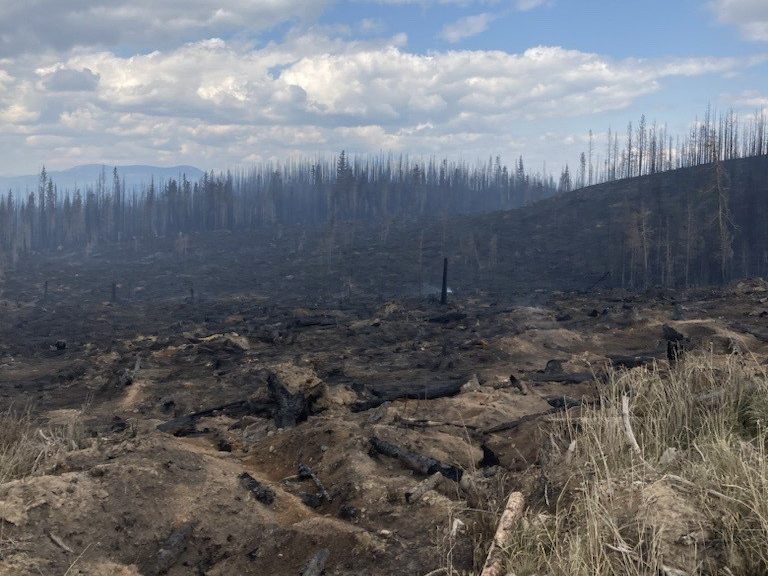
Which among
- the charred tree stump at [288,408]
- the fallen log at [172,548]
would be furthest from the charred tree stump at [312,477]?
the charred tree stump at [288,408]

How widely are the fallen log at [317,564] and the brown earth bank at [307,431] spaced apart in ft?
0.13

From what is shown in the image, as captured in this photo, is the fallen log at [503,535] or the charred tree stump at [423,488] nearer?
the fallen log at [503,535]

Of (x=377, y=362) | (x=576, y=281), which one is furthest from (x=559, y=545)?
(x=576, y=281)

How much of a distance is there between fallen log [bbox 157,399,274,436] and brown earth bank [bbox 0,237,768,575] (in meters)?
0.05

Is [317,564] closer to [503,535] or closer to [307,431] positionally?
[503,535]

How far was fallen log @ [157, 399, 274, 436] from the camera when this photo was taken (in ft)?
34.0

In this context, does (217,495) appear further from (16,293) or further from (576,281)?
(16,293)

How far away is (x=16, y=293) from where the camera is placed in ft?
166

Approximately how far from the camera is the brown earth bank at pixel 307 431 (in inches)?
195

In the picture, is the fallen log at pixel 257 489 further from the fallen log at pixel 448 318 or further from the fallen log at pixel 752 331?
the fallen log at pixel 448 318

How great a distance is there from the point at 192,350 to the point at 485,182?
11688 centimetres

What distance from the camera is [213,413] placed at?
11344 mm

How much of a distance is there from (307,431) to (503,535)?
472cm

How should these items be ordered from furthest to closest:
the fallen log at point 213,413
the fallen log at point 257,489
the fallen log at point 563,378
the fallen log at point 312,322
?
the fallen log at point 312,322, the fallen log at point 563,378, the fallen log at point 213,413, the fallen log at point 257,489
